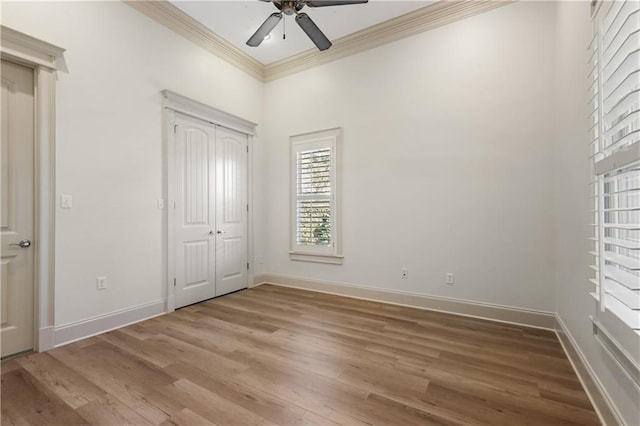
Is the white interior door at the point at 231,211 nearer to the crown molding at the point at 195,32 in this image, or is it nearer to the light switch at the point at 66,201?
the crown molding at the point at 195,32

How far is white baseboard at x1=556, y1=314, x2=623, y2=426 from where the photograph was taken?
147 centimetres

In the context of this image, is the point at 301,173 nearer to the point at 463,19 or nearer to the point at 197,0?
the point at 197,0

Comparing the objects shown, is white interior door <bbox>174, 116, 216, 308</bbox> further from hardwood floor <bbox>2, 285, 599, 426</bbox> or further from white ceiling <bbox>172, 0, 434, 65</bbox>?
white ceiling <bbox>172, 0, 434, 65</bbox>

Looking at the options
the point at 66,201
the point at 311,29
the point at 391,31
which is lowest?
the point at 66,201

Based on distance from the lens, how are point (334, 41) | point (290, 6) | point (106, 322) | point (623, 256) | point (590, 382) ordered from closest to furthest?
point (623, 256)
point (590, 382)
point (290, 6)
point (106, 322)
point (334, 41)

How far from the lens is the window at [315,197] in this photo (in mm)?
4141

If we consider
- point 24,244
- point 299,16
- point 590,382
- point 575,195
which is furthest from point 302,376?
point 299,16

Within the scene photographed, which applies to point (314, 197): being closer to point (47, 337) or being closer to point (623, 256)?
point (47, 337)

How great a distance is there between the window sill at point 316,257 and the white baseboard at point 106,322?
74.0 inches

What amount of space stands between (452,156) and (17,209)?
169 inches

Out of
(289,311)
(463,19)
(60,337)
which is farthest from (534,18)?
(60,337)

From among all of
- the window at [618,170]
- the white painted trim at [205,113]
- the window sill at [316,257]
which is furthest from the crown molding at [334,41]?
the window sill at [316,257]

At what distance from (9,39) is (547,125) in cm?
489

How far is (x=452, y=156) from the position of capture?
334 centimetres
